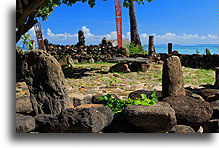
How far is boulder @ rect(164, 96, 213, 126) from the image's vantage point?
404cm

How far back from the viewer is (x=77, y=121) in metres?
3.42

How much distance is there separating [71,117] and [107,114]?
504mm

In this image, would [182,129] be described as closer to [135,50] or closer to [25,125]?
[25,125]

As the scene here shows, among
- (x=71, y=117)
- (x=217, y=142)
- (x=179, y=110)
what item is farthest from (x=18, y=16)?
(x=217, y=142)

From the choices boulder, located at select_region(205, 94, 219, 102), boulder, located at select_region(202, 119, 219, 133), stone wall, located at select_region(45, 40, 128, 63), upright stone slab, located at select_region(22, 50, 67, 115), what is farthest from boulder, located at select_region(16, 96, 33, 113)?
stone wall, located at select_region(45, 40, 128, 63)

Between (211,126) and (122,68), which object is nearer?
(211,126)

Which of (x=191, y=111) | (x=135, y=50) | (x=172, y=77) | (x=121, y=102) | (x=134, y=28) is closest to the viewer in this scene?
(x=191, y=111)

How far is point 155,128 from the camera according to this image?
11.5ft

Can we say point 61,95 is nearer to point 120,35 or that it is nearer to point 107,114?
point 107,114

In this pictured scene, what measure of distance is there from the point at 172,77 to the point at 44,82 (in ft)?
7.22

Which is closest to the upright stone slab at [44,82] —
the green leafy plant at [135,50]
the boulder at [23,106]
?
the boulder at [23,106]

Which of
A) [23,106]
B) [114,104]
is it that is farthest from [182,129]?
[23,106]

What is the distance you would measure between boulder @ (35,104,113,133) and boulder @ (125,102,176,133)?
1.14 feet

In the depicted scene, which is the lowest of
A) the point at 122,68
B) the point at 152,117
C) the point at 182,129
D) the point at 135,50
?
the point at 182,129
